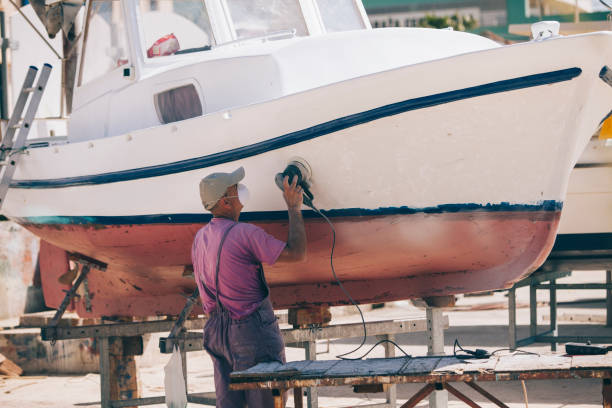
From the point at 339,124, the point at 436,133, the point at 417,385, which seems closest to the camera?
the point at 436,133

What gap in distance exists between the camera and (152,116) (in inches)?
205

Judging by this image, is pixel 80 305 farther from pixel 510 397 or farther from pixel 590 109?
pixel 590 109

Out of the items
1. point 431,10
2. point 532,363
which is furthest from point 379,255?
point 431,10

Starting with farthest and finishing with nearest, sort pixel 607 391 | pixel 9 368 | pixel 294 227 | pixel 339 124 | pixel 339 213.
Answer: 1. pixel 9 368
2. pixel 339 213
3. pixel 339 124
4. pixel 294 227
5. pixel 607 391

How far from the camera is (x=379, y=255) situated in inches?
178

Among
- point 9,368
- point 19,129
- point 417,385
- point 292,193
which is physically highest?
point 19,129

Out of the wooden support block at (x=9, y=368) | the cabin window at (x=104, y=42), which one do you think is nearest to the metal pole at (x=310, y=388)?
the cabin window at (x=104, y=42)

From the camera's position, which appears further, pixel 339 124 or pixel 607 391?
pixel 339 124

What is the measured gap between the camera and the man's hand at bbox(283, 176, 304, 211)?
13.9ft

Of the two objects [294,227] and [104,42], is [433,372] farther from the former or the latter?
[104,42]

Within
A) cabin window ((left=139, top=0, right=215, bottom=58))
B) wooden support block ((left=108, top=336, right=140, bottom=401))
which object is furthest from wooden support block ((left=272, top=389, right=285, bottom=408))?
cabin window ((left=139, top=0, right=215, bottom=58))

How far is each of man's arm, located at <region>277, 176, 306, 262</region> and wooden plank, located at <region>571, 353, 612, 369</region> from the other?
4.02ft

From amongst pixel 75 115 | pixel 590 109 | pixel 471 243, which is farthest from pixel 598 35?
pixel 75 115

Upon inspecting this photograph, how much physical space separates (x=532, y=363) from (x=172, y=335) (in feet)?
6.57
